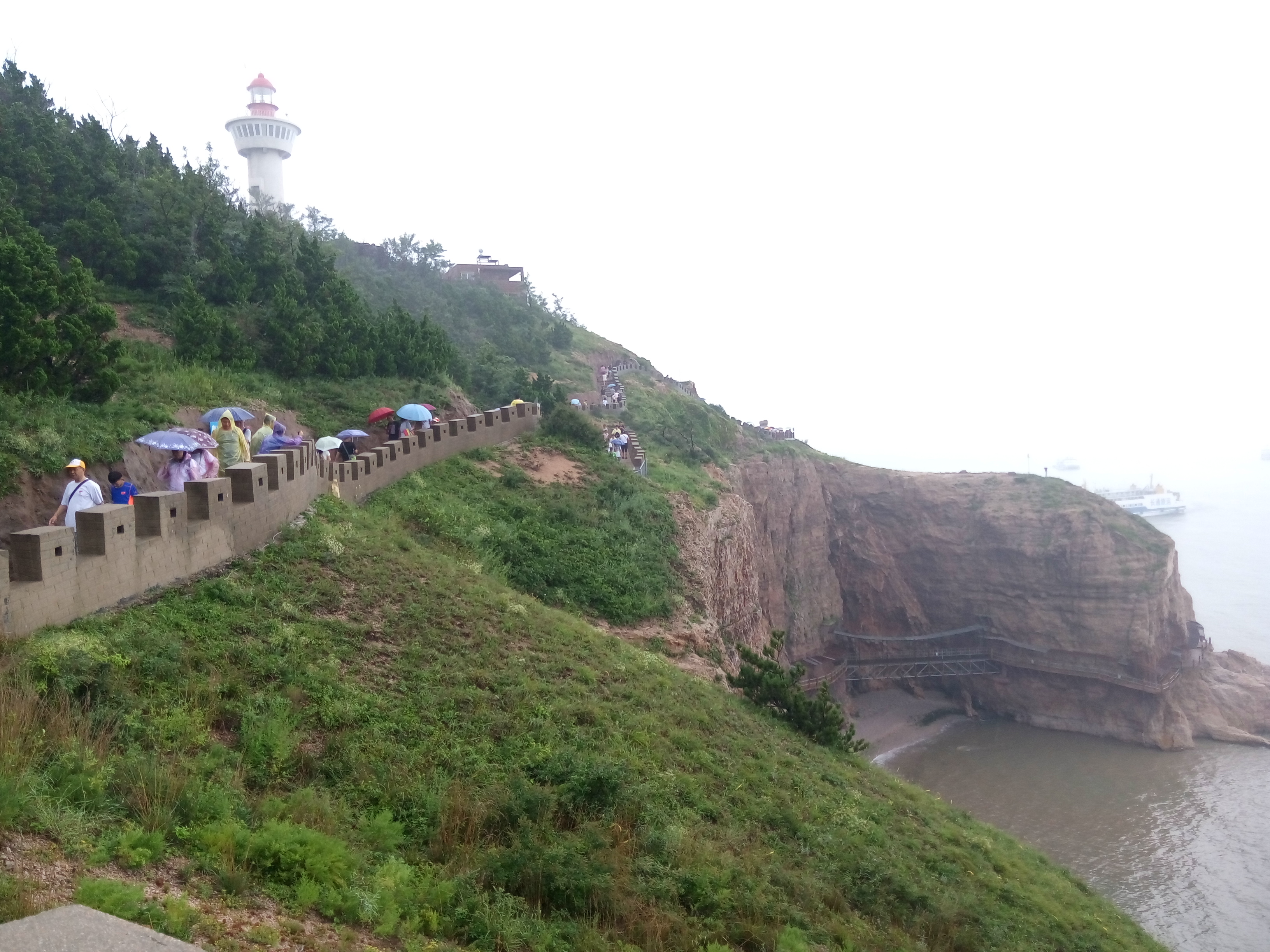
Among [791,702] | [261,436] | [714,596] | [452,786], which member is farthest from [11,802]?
[714,596]

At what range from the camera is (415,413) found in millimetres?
22547

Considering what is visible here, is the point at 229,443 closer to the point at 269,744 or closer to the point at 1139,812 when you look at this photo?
the point at 269,744

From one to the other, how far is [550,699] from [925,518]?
43.1 meters

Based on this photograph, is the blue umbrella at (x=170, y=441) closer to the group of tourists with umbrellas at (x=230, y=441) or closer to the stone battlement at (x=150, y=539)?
the group of tourists with umbrellas at (x=230, y=441)

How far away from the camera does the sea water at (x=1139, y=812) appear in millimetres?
26000

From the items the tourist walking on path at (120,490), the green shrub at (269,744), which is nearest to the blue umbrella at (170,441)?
the tourist walking on path at (120,490)

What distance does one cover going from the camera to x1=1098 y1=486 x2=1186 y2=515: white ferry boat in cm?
10294

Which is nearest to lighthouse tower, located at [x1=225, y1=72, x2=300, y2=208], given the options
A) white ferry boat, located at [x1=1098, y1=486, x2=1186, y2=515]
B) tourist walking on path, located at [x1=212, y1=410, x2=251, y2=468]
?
tourist walking on path, located at [x1=212, y1=410, x2=251, y2=468]

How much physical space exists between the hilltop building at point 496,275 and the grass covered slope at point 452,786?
48.5 m

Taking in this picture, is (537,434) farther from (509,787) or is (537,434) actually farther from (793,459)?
(793,459)

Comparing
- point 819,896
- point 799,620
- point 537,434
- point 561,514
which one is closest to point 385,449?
point 561,514

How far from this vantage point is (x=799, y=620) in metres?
44.5

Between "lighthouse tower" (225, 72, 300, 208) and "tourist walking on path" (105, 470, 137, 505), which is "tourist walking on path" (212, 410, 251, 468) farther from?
"lighthouse tower" (225, 72, 300, 208)

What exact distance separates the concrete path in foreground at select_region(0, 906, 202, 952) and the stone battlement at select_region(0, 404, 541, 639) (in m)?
4.66
